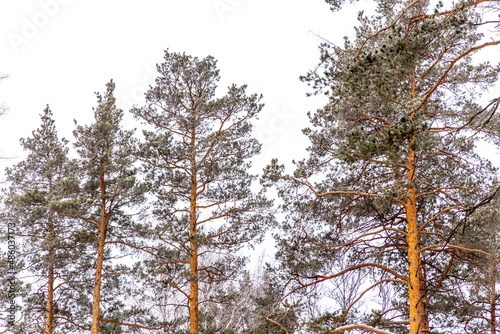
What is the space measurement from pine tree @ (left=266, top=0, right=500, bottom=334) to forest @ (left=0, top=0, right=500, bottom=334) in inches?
1.7

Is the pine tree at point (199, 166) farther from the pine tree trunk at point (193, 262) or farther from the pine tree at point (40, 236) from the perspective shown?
the pine tree at point (40, 236)

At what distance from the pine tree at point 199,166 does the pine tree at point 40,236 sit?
2.83 meters

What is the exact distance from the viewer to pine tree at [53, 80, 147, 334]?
31.8ft

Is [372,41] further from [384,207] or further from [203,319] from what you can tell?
[203,319]

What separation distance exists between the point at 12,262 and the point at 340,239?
27.8 ft

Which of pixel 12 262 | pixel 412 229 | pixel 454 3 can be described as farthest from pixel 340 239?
pixel 12 262

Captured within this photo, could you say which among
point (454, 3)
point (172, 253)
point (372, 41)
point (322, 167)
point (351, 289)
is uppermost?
point (372, 41)

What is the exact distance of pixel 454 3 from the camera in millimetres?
4281

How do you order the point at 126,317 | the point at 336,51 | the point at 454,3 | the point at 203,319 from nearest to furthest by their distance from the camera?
the point at 454,3
the point at 336,51
the point at 203,319
the point at 126,317

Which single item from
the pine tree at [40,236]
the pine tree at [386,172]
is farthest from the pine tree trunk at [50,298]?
the pine tree at [386,172]

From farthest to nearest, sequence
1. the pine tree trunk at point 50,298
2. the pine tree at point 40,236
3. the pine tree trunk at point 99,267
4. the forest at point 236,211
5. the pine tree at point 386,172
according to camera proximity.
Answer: the pine tree trunk at point 50,298 < the pine tree at point 40,236 < the pine tree trunk at point 99,267 < the forest at point 236,211 < the pine tree at point 386,172

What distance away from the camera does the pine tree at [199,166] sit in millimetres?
9148

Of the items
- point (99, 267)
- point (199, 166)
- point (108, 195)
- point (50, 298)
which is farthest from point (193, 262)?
point (50, 298)

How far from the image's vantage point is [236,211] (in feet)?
31.4
